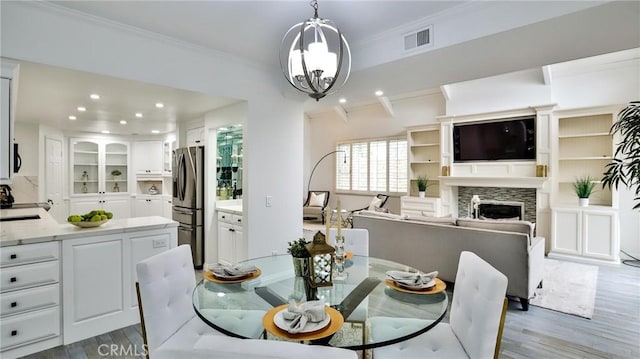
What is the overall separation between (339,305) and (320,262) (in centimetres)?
25

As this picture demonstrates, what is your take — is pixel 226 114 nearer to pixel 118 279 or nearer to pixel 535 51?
pixel 118 279

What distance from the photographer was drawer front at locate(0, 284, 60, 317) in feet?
7.71

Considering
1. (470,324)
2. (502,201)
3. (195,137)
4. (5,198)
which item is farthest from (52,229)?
(502,201)

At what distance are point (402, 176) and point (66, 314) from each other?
6.57 m

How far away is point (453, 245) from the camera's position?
3.69 meters

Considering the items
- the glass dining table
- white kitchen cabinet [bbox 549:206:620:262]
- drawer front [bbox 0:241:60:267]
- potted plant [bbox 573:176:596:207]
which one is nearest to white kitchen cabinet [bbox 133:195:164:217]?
drawer front [bbox 0:241:60:267]

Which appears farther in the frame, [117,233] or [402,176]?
[402,176]

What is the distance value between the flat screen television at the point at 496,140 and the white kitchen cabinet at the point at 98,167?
24.1ft

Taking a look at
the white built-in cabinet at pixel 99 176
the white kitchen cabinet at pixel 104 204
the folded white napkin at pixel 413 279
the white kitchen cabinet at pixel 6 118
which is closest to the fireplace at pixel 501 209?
the folded white napkin at pixel 413 279

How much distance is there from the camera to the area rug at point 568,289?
3.37 meters

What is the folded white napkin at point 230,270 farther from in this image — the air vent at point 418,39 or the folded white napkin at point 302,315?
the air vent at point 418,39

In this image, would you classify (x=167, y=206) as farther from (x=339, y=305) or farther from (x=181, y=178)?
(x=339, y=305)

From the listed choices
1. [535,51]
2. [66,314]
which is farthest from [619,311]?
[66,314]

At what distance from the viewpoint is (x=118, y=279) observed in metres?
2.86
